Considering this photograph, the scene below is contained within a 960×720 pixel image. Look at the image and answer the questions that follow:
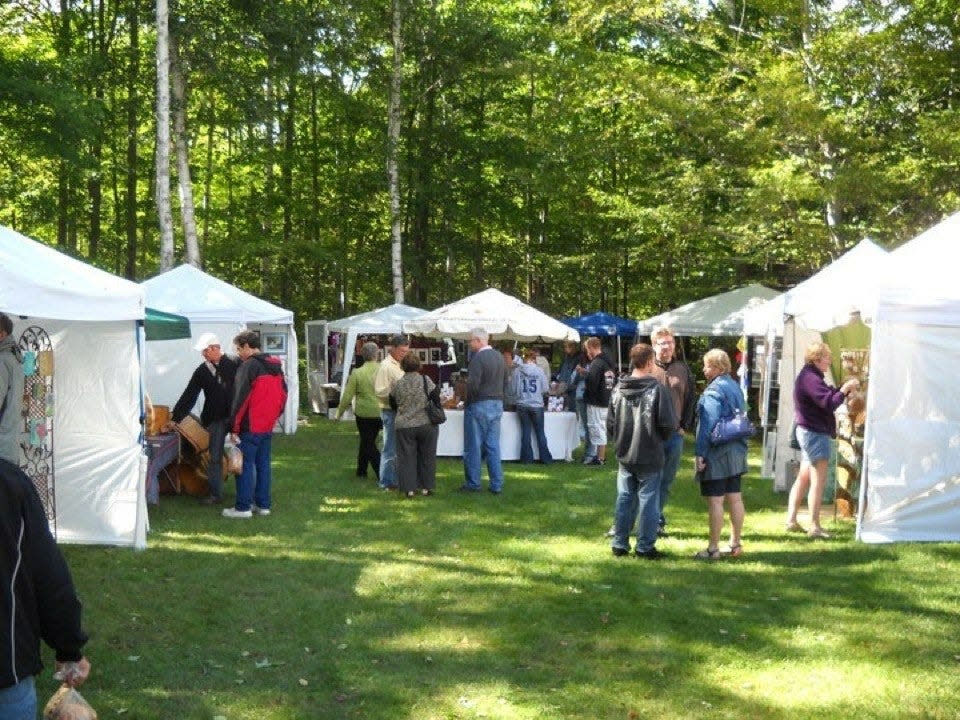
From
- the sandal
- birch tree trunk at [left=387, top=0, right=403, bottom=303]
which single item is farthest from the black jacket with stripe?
birch tree trunk at [left=387, top=0, right=403, bottom=303]

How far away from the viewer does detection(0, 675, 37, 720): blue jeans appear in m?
2.89

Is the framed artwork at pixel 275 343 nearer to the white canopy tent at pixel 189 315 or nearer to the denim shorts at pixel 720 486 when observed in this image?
the white canopy tent at pixel 189 315

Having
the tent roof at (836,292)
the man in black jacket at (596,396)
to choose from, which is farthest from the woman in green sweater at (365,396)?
the tent roof at (836,292)

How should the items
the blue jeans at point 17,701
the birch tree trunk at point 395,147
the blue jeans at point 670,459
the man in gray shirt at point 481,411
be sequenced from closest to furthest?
the blue jeans at point 17,701 → the blue jeans at point 670,459 → the man in gray shirt at point 481,411 → the birch tree trunk at point 395,147

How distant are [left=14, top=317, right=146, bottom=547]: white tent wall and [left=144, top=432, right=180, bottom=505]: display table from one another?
59.8 inches

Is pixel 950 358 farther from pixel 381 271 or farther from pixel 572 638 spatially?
pixel 381 271

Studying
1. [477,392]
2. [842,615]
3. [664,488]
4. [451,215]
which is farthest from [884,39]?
[451,215]

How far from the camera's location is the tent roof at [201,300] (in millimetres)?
16922

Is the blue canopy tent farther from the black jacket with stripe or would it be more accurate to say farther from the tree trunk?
the black jacket with stripe

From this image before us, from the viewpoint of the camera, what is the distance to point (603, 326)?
28.0 m

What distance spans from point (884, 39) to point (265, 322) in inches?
412

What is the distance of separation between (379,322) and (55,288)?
15.1 m

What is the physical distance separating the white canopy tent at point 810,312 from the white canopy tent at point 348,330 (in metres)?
8.88

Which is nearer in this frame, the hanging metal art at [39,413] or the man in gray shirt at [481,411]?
the hanging metal art at [39,413]
